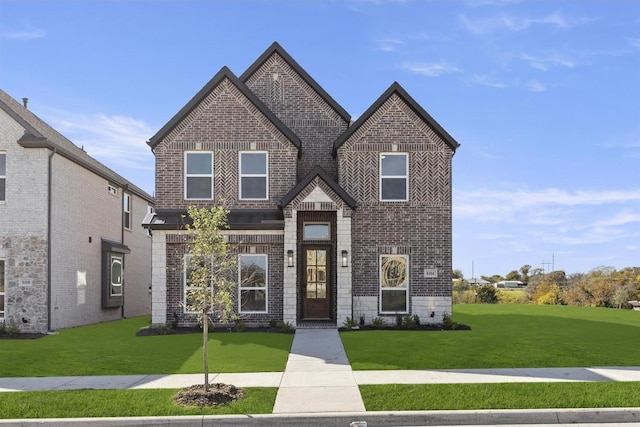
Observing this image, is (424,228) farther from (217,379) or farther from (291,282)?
(217,379)

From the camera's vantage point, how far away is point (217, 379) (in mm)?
10375

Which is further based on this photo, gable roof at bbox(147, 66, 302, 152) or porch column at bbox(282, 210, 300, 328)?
gable roof at bbox(147, 66, 302, 152)

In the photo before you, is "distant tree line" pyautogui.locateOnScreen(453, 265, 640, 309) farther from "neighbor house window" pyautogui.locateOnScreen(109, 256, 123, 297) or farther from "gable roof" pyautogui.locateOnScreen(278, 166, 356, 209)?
"neighbor house window" pyautogui.locateOnScreen(109, 256, 123, 297)

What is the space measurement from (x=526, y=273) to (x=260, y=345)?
169 ft

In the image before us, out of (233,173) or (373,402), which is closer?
(373,402)

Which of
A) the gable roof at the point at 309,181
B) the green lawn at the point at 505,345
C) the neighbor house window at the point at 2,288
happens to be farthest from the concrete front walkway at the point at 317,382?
the neighbor house window at the point at 2,288

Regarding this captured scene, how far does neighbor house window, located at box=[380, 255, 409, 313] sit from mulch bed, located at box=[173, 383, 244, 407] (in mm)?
10018

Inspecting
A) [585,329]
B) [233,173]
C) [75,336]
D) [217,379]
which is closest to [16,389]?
[217,379]

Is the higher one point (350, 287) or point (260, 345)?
point (350, 287)

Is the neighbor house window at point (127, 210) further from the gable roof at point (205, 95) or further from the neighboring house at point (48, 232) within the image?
the gable roof at point (205, 95)

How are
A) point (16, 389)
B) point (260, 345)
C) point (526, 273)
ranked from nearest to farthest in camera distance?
1. point (16, 389)
2. point (260, 345)
3. point (526, 273)

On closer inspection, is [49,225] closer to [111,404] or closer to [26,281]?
[26,281]

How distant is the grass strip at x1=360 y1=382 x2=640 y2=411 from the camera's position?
8.55 meters

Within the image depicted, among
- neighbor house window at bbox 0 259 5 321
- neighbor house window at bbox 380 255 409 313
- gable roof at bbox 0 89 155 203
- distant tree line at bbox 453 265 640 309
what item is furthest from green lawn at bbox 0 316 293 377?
distant tree line at bbox 453 265 640 309
